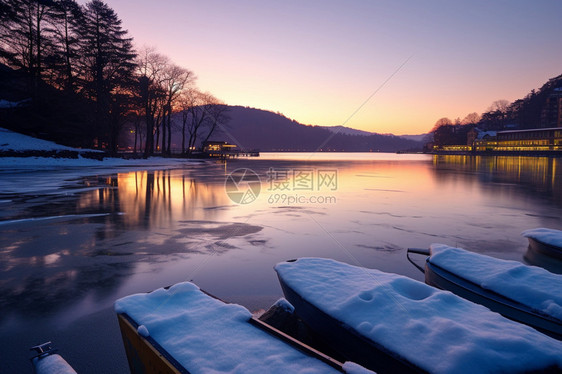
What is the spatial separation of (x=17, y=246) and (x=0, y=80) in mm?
44979

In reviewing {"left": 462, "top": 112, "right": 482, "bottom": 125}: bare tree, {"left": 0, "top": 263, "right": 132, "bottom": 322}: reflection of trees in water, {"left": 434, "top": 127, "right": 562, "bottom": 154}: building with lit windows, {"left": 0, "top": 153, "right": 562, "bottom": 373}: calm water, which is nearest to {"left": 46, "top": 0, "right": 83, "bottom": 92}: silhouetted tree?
{"left": 0, "top": 153, "right": 562, "bottom": 373}: calm water

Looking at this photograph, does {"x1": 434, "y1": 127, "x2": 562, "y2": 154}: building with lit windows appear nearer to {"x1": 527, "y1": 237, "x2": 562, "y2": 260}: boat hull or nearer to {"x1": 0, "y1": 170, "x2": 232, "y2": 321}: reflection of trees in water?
{"x1": 527, "y1": 237, "x2": 562, "y2": 260}: boat hull

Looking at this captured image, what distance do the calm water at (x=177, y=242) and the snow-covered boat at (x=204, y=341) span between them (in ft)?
2.85

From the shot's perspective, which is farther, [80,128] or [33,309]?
[80,128]

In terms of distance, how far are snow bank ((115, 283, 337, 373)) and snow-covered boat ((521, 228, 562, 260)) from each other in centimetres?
666

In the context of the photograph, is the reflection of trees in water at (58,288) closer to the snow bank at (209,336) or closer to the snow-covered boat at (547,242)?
the snow bank at (209,336)

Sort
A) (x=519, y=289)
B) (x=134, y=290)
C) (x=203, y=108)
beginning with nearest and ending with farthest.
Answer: (x=519, y=289) → (x=134, y=290) → (x=203, y=108)

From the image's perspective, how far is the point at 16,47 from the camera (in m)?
39.7

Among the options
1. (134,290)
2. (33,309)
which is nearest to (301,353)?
(134,290)

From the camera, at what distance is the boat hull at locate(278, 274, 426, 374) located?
248 cm

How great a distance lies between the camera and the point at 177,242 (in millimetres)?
7840

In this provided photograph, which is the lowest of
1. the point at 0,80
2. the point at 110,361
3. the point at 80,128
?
the point at 110,361

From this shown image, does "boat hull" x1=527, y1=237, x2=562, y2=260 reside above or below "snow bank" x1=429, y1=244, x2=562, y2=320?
below

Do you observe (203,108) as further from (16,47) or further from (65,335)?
(65,335)
